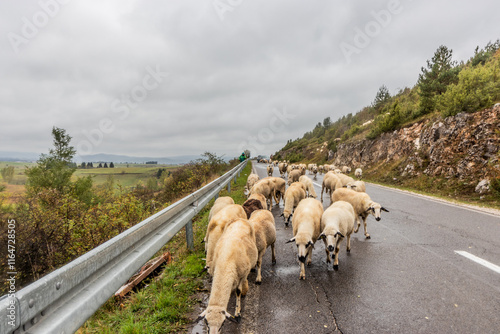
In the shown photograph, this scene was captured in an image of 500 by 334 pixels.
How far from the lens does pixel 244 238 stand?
4043 millimetres

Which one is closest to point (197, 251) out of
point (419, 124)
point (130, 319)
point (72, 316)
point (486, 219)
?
point (130, 319)

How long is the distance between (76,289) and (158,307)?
179 centimetres

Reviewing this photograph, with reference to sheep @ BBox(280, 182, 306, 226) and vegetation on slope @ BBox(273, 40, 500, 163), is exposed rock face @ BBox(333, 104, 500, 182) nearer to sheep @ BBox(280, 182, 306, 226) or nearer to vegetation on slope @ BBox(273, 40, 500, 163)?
vegetation on slope @ BBox(273, 40, 500, 163)

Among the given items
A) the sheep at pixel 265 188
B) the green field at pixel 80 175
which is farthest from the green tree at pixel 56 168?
the sheep at pixel 265 188

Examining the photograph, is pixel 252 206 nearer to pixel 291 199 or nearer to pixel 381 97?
pixel 291 199

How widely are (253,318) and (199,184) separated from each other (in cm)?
1433

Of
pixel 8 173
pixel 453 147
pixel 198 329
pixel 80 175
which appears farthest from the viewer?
pixel 80 175

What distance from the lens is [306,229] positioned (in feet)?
17.1

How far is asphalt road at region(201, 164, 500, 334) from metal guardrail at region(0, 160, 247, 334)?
1.60 meters

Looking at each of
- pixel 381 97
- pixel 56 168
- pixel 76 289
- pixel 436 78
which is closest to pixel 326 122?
pixel 381 97

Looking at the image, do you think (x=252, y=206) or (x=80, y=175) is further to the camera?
(x=80, y=175)

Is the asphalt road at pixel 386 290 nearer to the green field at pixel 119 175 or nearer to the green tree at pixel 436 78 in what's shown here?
the green field at pixel 119 175

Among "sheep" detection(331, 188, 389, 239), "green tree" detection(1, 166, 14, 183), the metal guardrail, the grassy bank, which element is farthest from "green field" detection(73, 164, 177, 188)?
"green tree" detection(1, 166, 14, 183)

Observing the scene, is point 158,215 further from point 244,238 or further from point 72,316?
point 72,316
